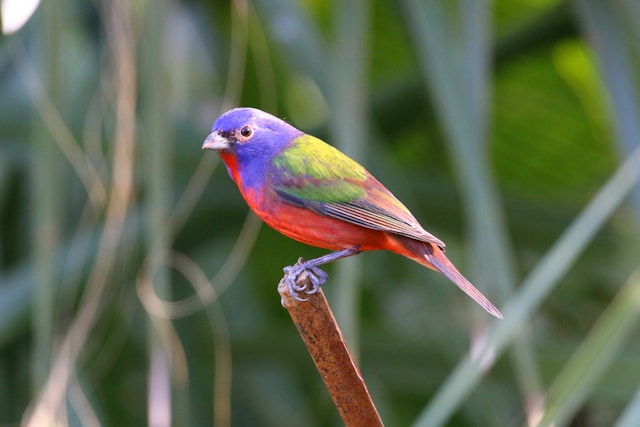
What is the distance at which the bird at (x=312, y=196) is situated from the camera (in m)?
1.05

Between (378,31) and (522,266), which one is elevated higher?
(378,31)

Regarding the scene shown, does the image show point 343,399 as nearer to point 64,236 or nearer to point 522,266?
point 64,236

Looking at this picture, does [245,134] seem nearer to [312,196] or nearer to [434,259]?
[312,196]

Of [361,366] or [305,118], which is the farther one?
[305,118]

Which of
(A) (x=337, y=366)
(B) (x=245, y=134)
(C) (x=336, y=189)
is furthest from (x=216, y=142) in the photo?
(A) (x=337, y=366)

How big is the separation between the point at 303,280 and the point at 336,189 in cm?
11

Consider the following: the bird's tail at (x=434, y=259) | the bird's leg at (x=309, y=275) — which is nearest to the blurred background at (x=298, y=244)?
the bird's tail at (x=434, y=259)

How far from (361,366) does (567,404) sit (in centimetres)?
162

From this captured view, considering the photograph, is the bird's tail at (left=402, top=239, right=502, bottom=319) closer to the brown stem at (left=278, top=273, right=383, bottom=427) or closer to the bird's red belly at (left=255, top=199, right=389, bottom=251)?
the bird's red belly at (left=255, top=199, right=389, bottom=251)

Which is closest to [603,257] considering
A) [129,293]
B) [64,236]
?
[129,293]

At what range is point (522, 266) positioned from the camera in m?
3.15

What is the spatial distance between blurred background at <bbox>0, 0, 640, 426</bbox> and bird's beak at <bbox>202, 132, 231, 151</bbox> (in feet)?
1.22

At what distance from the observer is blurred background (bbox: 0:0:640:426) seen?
1.54 meters

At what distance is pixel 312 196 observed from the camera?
1073 mm
